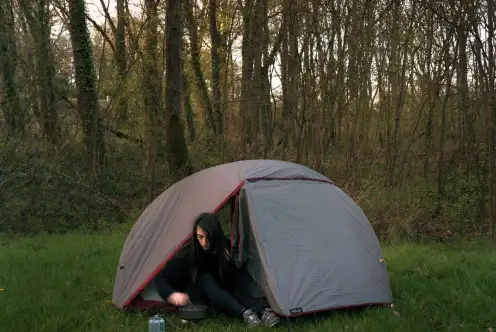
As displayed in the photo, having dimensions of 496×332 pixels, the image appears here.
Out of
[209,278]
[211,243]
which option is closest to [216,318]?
[209,278]

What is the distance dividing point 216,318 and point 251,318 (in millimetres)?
401

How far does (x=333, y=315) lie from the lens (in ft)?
14.9

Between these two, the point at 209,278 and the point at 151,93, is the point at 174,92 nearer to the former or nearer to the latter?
the point at 151,93

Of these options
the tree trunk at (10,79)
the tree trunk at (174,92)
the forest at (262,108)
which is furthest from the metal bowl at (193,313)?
the tree trunk at (10,79)

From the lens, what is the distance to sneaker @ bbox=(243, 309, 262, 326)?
14.2 feet

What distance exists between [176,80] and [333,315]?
8177 mm

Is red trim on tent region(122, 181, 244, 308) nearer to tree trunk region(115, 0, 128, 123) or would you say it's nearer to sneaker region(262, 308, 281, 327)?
sneaker region(262, 308, 281, 327)

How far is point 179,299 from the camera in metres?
4.67

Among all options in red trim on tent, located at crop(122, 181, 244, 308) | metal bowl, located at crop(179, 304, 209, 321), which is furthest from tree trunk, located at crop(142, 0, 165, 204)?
metal bowl, located at crop(179, 304, 209, 321)

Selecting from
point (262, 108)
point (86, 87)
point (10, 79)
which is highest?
point (10, 79)

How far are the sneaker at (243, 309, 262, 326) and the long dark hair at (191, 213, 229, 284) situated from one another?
1.65ft

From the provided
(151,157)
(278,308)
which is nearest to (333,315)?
(278,308)

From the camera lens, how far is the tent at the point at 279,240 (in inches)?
176

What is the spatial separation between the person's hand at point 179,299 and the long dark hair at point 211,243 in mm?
211
